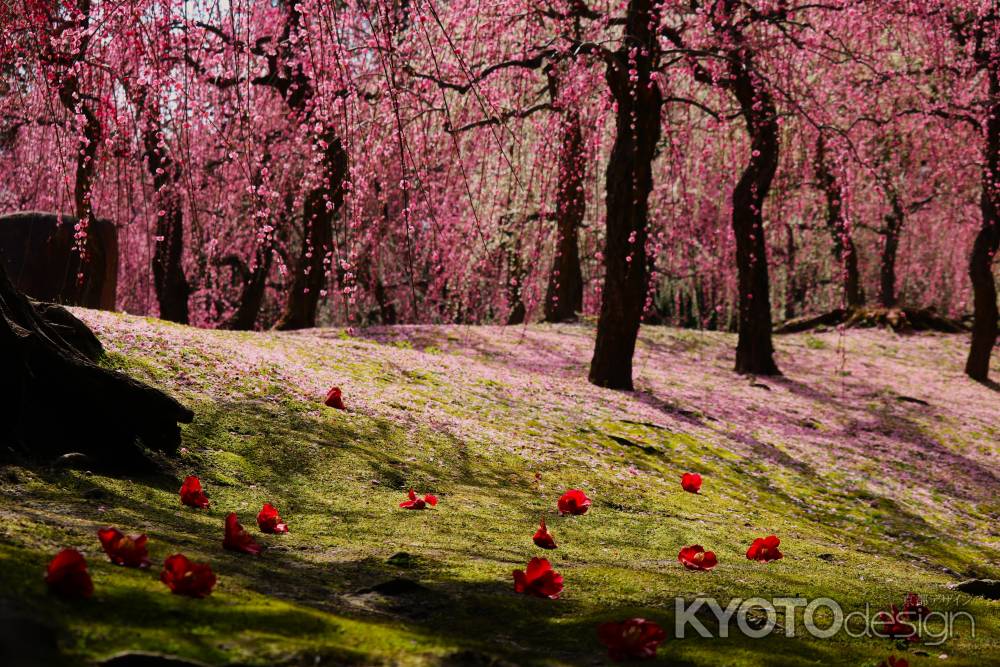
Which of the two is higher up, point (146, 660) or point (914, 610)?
point (146, 660)

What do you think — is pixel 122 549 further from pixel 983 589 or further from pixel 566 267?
pixel 566 267

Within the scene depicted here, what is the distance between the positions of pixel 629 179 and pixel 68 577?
8404mm

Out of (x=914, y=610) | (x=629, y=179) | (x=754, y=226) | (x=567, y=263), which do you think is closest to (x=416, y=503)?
(x=914, y=610)

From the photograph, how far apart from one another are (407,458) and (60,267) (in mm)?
7278

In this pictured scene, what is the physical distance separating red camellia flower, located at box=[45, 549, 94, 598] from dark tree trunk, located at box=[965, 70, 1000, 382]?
42.1 feet

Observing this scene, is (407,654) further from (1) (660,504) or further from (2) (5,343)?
(1) (660,504)

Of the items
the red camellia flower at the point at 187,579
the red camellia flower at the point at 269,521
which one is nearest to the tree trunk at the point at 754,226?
the red camellia flower at the point at 269,521

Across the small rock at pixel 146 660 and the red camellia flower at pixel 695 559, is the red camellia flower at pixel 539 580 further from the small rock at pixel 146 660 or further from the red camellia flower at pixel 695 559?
the small rock at pixel 146 660

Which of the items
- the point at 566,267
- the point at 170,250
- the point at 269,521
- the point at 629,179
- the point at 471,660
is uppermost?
the point at 629,179

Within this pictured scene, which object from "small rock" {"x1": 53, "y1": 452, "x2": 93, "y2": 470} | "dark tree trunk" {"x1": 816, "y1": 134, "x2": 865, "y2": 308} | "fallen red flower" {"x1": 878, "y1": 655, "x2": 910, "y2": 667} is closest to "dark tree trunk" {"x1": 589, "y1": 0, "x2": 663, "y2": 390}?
"dark tree trunk" {"x1": 816, "y1": 134, "x2": 865, "y2": 308}

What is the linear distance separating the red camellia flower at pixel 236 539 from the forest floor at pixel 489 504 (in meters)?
0.08

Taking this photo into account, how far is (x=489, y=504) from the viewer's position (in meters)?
5.09

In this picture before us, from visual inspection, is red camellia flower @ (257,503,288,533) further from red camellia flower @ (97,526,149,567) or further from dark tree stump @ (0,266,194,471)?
red camellia flower @ (97,526,149,567)

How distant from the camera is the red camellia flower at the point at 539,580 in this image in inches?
108
